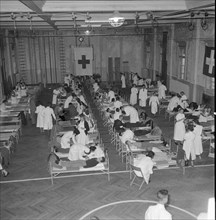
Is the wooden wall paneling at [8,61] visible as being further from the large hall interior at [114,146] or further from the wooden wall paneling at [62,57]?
the wooden wall paneling at [62,57]

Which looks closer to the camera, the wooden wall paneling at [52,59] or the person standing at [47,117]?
the person standing at [47,117]

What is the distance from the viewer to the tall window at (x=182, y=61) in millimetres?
16578

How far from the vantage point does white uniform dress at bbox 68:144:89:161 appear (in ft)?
26.2

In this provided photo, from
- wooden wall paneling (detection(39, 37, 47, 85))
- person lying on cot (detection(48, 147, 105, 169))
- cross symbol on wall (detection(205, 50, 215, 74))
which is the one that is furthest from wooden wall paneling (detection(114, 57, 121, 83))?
person lying on cot (detection(48, 147, 105, 169))

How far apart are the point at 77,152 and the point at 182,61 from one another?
10.9 meters

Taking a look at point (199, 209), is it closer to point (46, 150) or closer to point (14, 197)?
point (14, 197)

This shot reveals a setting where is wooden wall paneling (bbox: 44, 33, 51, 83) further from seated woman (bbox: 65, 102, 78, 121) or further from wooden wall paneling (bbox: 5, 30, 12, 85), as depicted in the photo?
seated woman (bbox: 65, 102, 78, 121)

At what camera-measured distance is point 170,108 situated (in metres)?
13.2

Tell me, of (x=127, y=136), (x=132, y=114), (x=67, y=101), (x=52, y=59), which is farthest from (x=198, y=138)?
(x=52, y=59)

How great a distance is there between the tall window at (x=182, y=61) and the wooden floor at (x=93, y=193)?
9010 millimetres

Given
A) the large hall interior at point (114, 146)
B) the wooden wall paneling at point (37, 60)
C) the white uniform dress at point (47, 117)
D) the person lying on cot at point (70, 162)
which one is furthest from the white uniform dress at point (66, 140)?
the wooden wall paneling at point (37, 60)

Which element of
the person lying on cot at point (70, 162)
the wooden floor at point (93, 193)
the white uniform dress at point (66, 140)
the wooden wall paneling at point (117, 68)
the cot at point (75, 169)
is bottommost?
the wooden floor at point (93, 193)

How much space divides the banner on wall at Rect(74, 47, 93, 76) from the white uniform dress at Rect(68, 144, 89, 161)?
43.8 ft

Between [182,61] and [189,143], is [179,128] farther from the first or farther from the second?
[182,61]
